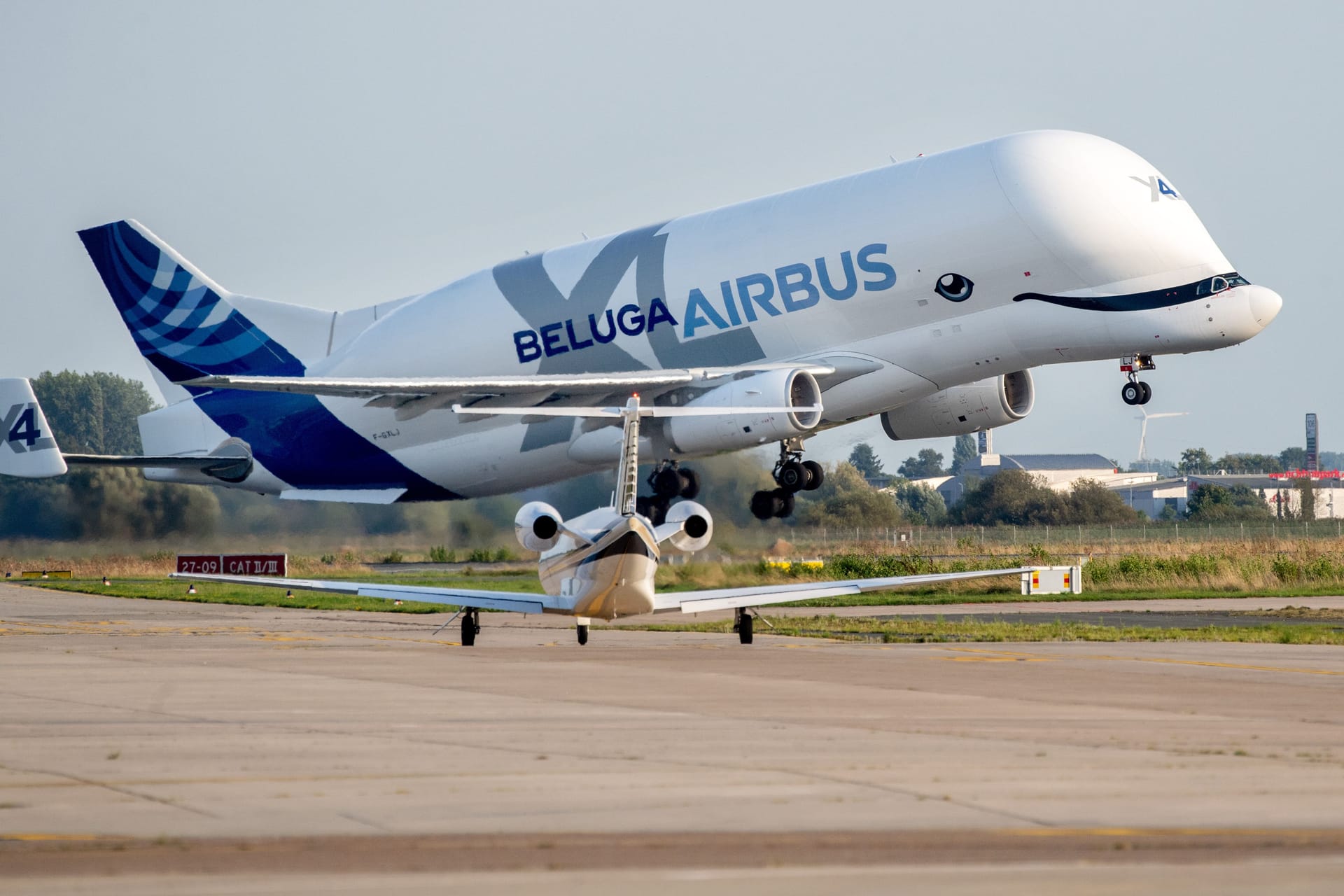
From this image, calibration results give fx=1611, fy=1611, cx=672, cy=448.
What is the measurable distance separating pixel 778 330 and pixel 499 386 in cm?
605

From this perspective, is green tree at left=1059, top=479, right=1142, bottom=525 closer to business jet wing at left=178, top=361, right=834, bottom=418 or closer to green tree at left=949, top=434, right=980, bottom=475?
business jet wing at left=178, top=361, right=834, bottom=418

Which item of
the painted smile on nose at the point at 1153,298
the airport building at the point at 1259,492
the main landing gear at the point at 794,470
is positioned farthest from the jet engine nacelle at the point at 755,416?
the airport building at the point at 1259,492

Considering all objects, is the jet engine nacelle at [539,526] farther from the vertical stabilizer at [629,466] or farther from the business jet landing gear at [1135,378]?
the business jet landing gear at [1135,378]

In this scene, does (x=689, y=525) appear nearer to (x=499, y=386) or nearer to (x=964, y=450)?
(x=499, y=386)

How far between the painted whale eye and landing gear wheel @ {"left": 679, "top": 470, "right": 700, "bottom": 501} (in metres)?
8.40

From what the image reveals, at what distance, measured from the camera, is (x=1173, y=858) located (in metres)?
7.28

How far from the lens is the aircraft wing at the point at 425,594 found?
22.5 metres

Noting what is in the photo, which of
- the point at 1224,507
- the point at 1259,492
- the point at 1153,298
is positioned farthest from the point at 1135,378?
the point at 1259,492

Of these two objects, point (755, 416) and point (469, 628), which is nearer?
point (469, 628)

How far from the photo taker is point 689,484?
35.9 metres

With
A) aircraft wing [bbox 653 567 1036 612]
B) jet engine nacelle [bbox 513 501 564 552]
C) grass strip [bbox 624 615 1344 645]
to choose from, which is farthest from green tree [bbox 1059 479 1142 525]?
jet engine nacelle [bbox 513 501 564 552]

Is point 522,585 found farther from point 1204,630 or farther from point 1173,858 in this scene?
point 1173,858

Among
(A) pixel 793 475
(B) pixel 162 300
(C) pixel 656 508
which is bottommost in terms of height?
(C) pixel 656 508

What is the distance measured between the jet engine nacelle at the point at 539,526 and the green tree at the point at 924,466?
5556cm
